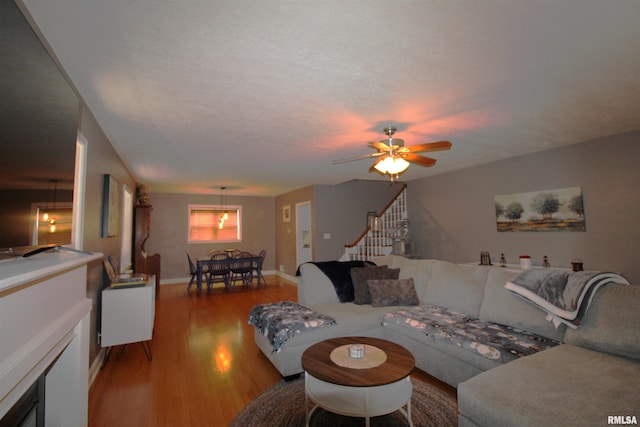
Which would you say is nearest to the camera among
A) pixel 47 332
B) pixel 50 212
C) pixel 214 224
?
pixel 47 332

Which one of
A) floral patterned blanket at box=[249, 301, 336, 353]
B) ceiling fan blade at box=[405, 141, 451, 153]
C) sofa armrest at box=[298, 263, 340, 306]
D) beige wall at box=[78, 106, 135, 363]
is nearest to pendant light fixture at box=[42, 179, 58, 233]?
beige wall at box=[78, 106, 135, 363]

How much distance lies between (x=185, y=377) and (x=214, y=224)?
5.81m

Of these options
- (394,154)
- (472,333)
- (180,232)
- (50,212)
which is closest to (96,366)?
(50,212)

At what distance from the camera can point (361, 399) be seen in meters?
1.79

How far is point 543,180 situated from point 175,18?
4830mm

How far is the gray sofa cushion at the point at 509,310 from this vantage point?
2.32m

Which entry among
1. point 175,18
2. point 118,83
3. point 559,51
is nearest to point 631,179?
point 559,51

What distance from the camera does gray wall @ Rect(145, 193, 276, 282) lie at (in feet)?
24.3

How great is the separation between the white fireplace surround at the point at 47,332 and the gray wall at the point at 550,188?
205 inches

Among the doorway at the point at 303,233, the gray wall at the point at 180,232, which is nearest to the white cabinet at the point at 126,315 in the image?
Answer: the doorway at the point at 303,233

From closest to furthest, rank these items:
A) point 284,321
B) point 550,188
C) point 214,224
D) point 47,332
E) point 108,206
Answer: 1. point 47,332
2. point 284,321
3. point 108,206
4. point 550,188
5. point 214,224

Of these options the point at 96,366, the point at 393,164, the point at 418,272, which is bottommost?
the point at 96,366

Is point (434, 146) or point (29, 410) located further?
point (434, 146)

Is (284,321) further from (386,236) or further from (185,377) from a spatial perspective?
(386,236)
